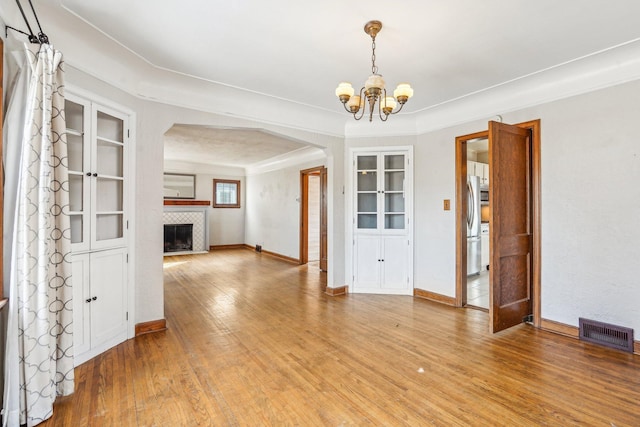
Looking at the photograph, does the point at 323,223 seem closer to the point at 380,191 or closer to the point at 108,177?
the point at 380,191

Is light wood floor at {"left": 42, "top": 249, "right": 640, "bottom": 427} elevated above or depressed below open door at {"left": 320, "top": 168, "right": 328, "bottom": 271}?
below

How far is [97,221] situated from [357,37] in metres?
2.70

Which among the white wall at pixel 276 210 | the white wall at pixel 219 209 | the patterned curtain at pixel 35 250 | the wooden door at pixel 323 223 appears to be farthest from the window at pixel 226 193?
the patterned curtain at pixel 35 250

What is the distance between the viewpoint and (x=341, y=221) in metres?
4.68

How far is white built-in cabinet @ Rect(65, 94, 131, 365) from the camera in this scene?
246 cm

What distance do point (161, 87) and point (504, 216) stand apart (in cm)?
376

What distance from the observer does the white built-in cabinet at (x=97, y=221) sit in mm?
2461

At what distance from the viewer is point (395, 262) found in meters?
4.60

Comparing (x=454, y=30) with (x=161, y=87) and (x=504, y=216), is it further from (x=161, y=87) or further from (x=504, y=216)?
(x=161, y=87)

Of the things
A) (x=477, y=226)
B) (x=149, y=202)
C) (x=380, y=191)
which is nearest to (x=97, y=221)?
(x=149, y=202)

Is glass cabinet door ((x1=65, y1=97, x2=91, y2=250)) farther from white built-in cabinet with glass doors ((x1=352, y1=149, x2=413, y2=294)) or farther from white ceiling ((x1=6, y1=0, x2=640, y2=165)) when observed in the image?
white built-in cabinet with glass doors ((x1=352, y1=149, x2=413, y2=294))

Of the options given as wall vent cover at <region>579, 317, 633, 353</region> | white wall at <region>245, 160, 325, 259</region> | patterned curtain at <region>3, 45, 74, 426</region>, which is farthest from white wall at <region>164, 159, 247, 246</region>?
wall vent cover at <region>579, 317, 633, 353</region>

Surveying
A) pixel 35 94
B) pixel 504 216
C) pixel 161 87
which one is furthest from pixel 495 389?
pixel 161 87

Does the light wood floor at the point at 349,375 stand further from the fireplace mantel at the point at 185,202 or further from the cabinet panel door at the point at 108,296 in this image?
the fireplace mantel at the point at 185,202
